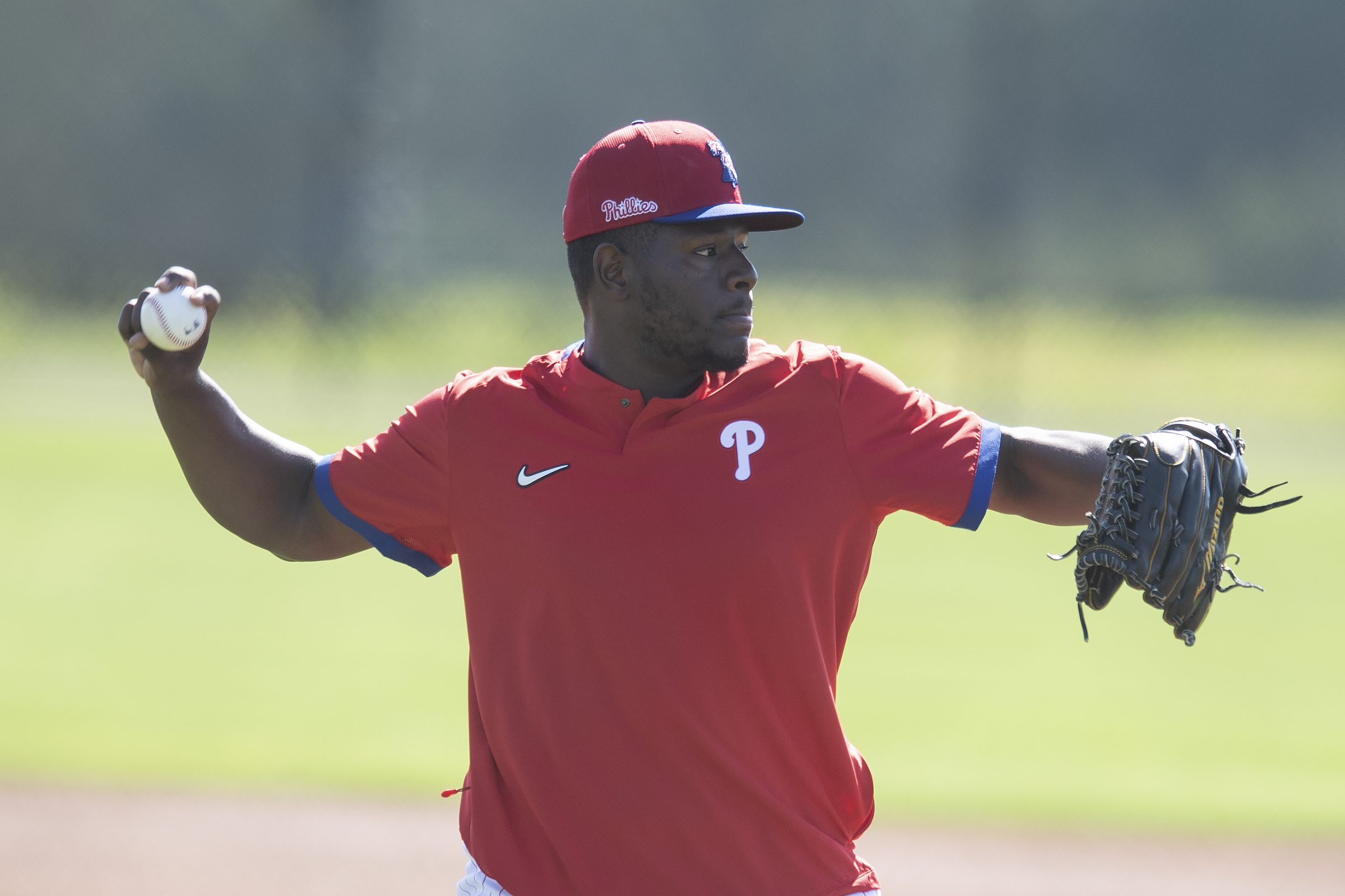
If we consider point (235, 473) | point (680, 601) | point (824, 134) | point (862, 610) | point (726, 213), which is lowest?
point (862, 610)

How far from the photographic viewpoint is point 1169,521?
237 cm

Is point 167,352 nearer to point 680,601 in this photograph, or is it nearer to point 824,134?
point 680,601

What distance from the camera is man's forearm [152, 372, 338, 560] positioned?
255cm

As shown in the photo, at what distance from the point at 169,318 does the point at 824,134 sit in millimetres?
8692

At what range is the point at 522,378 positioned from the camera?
2.53m

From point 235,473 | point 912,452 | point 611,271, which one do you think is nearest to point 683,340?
point 611,271

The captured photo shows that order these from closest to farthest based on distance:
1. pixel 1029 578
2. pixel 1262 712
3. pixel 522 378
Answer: pixel 522 378
pixel 1262 712
pixel 1029 578

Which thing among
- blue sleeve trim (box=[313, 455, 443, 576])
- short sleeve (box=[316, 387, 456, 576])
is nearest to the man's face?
short sleeve (box=[316, 387, 456, 576])

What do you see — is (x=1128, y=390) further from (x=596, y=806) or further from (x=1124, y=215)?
(x=596, y=806)

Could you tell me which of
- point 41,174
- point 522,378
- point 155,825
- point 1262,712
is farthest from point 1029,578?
point 41,174

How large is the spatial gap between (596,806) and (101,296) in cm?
998

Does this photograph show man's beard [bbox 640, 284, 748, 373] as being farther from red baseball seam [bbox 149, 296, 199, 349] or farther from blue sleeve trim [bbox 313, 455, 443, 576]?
red baseball seam [bbox 149, 296, 199, 349]

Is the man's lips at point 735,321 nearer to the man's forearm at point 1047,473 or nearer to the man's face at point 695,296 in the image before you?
the man's face at point 695,296

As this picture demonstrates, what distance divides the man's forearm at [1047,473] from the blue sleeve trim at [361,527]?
988 mm
